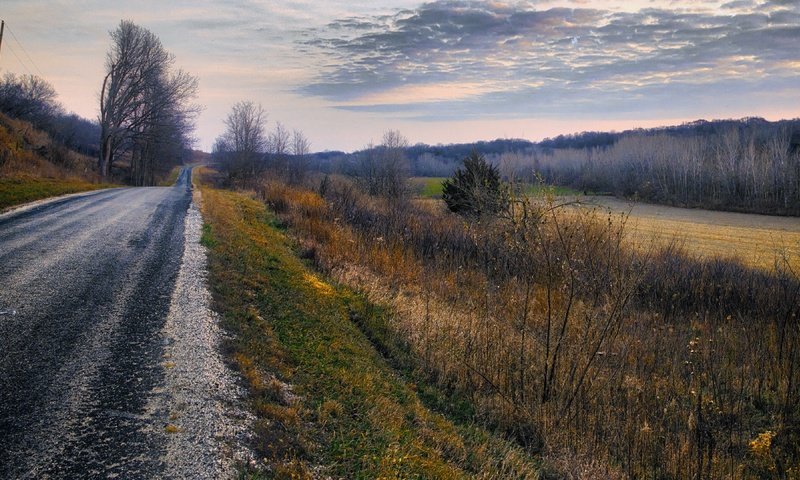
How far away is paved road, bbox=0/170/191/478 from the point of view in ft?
10.7

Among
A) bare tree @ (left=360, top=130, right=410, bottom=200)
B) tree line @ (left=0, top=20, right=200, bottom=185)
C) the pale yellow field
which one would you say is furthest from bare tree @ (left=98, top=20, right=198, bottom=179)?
the pale yellow field

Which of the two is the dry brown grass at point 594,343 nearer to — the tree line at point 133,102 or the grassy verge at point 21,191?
the grassy verge at point 21,191

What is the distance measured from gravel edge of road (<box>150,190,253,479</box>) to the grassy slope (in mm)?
168

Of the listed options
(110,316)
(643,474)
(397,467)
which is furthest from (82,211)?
(643,474)

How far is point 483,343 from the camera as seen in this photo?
317 inches

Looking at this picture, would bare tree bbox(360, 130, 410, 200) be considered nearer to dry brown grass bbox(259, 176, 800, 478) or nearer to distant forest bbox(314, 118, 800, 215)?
distant forest bbox(314, 118, 800, 215)

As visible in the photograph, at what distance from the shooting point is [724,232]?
32188 millimetres

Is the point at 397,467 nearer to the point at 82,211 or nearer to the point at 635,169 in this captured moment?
the point at 82,211

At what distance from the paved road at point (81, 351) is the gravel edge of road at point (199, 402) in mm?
95

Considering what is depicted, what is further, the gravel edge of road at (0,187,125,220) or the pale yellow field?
the pale yellow field

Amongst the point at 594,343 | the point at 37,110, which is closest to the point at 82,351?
the point at 594,343

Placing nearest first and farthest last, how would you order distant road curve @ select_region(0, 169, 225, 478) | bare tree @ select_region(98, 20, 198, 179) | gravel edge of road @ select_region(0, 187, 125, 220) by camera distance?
distant road curve @ select_region(0, 169, 225, 478) → gravel edge of road @ select_region(0, 187, 125, 220) → bare tree @ select_region(98, 20, 198, 179)

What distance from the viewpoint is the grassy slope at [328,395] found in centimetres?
392

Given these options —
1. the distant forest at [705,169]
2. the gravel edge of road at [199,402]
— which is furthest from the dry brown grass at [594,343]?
the distant forest at [705,169]
